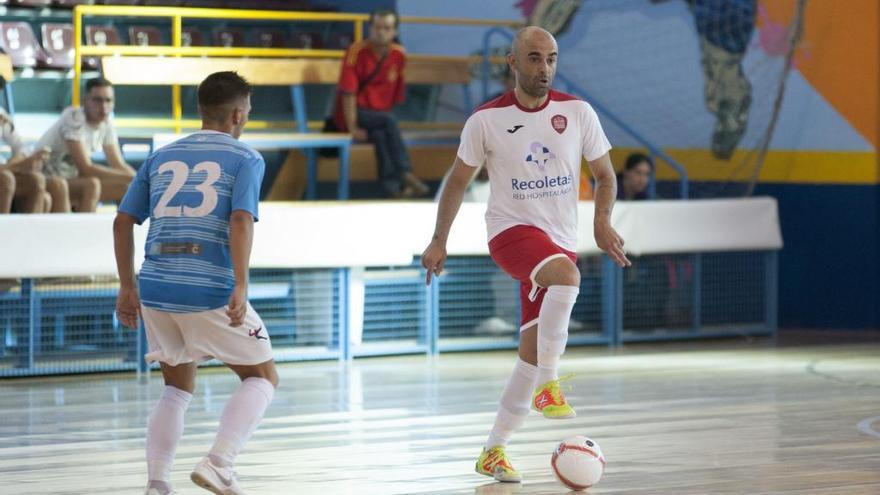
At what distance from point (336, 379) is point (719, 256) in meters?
3.54

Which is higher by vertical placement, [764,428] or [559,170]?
[559,170]

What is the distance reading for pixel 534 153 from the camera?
5.57 metres

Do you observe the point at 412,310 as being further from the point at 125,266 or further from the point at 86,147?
the point at 125,266

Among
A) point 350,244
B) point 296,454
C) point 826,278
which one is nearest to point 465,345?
point 350,244

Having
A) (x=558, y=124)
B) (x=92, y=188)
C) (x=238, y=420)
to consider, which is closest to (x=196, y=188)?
(x=238, y=420)

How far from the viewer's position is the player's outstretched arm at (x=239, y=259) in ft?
15.2

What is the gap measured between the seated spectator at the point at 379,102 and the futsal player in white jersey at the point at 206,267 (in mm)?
A: 6735

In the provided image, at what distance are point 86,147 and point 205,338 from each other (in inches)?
217

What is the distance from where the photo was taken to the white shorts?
15.6ft

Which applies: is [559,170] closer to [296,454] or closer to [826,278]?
[296,454]

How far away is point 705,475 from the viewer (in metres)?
5.73

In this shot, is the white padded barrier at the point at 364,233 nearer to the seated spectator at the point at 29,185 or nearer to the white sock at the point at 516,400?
the seated spectator at the point at 29,185

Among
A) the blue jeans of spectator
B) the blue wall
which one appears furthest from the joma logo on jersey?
the blue wall

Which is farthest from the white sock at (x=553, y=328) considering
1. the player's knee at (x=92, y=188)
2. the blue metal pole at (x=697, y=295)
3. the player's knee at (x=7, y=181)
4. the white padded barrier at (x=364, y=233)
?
the blue metal pole at (x=697, y=295)
